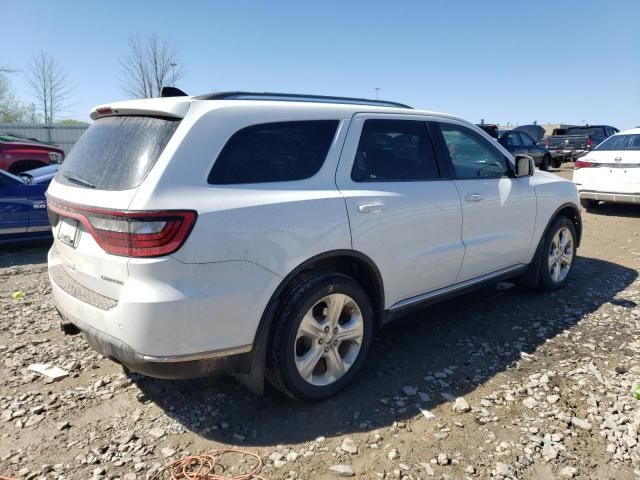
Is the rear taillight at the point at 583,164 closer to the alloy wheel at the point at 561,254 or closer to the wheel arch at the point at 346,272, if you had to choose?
the alloy wheel at the point at 561,254

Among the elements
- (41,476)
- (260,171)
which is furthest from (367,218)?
(41,476)

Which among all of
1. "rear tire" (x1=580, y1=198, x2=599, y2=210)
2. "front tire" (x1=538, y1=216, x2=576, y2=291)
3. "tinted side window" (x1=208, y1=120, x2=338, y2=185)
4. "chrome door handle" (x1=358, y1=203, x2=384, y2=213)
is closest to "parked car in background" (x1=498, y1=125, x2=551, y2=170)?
"rear tire" (x1=580, y1=198, x2=599, y2=210)

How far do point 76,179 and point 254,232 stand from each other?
3.90ft

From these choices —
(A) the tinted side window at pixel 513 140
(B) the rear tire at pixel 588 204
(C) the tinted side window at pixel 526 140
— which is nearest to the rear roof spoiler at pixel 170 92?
(B) the rear tire at pixel 588 204

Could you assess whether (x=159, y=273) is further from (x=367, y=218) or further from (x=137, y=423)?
(x=367, y=218)

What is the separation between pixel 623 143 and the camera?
9.40 metres

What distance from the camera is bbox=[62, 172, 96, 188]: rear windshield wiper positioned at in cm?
275

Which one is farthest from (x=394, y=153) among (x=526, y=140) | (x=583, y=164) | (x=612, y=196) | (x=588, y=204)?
(x=526, y=140)

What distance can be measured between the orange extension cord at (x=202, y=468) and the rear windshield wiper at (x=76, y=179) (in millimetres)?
1545

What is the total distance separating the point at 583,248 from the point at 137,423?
21.6 feet

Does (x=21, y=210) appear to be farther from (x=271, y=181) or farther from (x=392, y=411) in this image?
(x=392, y=411)

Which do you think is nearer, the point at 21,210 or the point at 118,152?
the point at 118,152

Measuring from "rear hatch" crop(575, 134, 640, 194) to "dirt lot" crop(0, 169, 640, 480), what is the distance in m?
5.41

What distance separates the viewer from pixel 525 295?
507 cm
